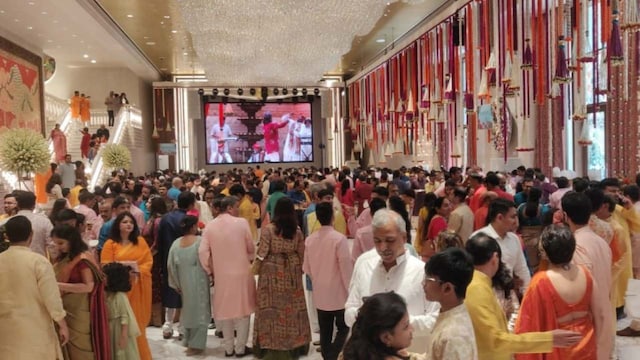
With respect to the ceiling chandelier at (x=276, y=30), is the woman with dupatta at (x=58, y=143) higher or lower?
lower

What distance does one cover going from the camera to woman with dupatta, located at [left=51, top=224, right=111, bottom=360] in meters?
4.18

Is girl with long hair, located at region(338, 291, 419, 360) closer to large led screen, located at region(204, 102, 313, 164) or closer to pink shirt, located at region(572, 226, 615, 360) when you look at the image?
pink shirt, located at region(572, 226, 615, 360)

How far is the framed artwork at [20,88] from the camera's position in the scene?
13836mm

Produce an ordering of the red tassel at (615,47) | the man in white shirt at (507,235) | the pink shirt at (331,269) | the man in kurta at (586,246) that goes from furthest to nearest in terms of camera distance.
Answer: the red tassel at (615,47) → the pink shirt at (331,269) → the man in white shirt at (507,235) → the man in kurta at (586,246)

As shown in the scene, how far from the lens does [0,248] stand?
4875 millimetres

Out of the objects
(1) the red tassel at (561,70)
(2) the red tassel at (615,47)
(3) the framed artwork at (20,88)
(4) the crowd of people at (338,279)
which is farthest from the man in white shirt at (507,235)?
(3) the framed artwork at (20,88)

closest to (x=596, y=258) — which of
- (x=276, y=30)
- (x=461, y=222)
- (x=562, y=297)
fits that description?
(x=562, y=297)

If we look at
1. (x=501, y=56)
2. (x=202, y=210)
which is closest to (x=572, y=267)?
(x=202, y=210)

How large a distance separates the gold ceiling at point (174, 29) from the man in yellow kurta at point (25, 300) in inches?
349

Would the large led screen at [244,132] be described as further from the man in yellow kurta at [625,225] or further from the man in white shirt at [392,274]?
the man in white shirt at [392,274]

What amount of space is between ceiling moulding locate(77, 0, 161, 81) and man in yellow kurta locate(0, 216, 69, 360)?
978cm

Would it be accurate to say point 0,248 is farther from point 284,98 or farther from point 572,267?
point 284,98

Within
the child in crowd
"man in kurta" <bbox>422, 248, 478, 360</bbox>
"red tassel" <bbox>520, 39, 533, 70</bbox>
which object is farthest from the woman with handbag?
"red tassel" <bbox>520, 39, 533, 70</bbox>

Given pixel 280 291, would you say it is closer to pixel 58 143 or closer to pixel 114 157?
pixel 58 143
